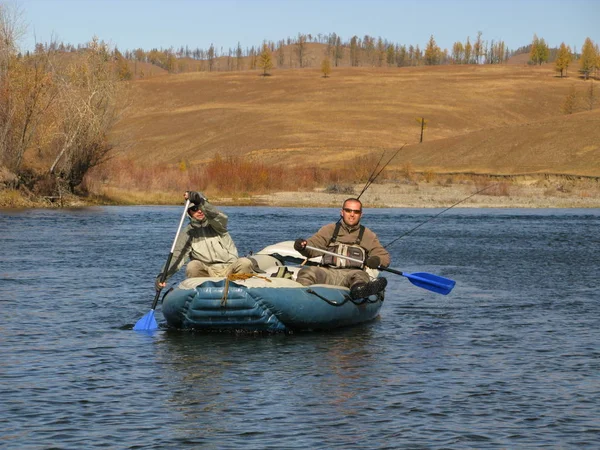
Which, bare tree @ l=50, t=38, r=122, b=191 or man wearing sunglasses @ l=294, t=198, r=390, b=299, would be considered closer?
man wearing sunglasses @ l=294, t=198, r=390, b=299

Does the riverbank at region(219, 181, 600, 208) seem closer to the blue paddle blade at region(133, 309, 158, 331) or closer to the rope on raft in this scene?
the blue paddle blade at region(133, 309, 158, 331)

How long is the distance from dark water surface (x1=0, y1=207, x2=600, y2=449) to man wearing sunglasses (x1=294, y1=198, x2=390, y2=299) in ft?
2.62

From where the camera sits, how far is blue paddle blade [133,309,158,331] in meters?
15.6

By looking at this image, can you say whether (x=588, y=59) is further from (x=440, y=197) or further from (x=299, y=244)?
(x=299, y=244)

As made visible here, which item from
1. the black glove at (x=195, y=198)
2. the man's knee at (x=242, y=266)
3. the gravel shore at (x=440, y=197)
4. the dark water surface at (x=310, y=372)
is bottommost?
the gravel shore at (x=440, y=197)

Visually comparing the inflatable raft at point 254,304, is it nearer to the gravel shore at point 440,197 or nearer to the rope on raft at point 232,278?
the rope on raft at point 232,278

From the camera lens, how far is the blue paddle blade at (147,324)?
1560cm

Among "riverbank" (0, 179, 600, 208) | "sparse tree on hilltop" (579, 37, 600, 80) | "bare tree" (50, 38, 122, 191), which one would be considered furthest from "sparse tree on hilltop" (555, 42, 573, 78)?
"bare tree" (50, 38, 122, 191)

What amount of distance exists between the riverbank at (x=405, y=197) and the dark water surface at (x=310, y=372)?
26381 mm

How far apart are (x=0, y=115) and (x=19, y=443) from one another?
4063cm

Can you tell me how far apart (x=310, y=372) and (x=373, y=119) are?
12898 centimetres

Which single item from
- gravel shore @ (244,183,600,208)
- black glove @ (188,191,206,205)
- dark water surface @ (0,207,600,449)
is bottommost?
gravel shore @ (244,183,600,208)

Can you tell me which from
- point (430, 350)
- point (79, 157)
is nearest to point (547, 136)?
point (79, 157)

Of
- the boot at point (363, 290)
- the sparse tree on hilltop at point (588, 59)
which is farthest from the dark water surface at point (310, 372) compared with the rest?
the sparse tree on hilltop at point (588, 59)
